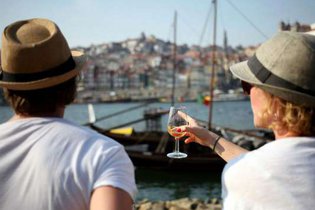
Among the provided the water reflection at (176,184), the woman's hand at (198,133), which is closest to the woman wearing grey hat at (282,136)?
the woman's hand at (198,133)

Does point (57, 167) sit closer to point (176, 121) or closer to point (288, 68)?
point (288, 68)

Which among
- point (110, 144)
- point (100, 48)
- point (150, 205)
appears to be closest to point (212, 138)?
point (110, 144)

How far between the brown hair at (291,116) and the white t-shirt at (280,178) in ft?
0.10

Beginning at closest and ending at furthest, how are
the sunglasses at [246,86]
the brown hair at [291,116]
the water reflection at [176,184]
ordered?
the brown hair at [291,116] → the sunglasses at [246,86] → the water reflection at [176,184]

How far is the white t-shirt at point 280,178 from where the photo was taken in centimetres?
128

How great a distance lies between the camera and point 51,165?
124 centimetres

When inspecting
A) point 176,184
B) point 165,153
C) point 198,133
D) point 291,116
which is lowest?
point 176,184

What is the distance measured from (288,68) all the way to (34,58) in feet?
2.48

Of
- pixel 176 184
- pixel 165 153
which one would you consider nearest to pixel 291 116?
pixel 176 184

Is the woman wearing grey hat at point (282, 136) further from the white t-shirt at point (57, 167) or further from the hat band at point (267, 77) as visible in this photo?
the white t-shirt at point (57, 167)

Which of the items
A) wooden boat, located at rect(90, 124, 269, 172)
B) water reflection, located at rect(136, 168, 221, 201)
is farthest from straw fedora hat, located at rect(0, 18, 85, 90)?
wooden boat, located at rect(90, 124, 269, 172)

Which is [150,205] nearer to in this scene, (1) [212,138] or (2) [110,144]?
(1) [212,138]

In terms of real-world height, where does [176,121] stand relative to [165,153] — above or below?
above

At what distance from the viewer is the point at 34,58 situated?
1.37 metres
